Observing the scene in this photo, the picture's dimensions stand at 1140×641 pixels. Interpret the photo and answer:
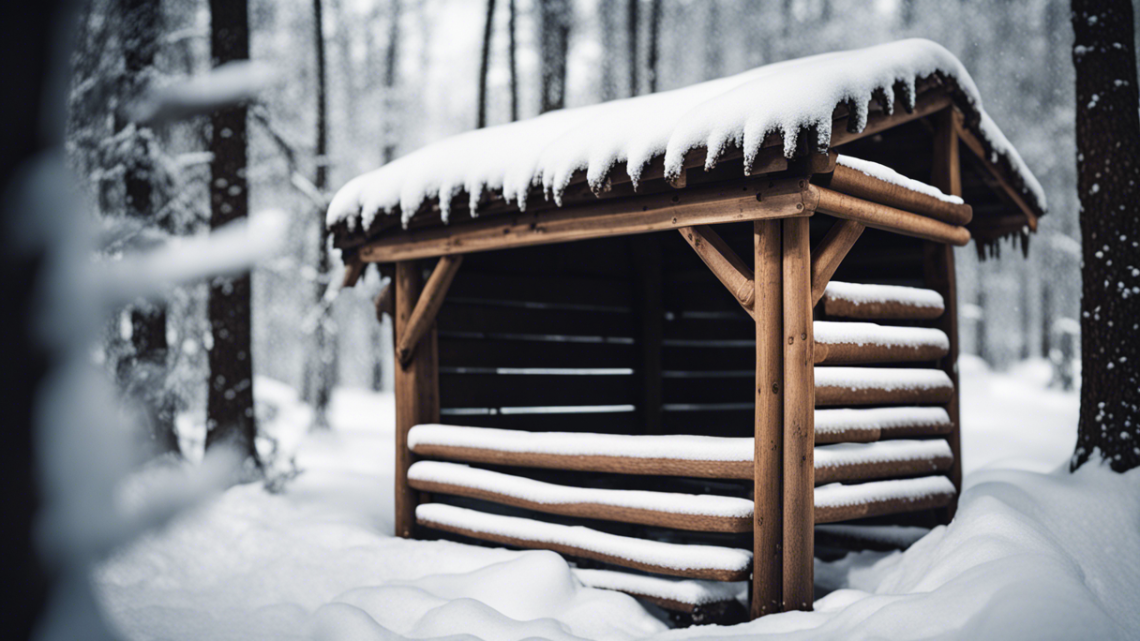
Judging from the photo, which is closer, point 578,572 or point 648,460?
point 648,460

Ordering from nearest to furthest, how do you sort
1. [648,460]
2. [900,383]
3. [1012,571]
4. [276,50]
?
[1012,571]
[648,460]
[900,383]
[276,50]

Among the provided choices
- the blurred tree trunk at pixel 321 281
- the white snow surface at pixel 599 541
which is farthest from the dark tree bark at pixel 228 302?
the blurred tree trunk at pixel 321 281

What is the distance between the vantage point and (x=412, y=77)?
61.9 feet

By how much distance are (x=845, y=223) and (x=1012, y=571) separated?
6.59 feet

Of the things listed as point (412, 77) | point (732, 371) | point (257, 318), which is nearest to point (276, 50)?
point (412, 77)

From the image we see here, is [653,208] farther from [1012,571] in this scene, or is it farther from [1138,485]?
[1138,485]

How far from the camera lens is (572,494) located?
5.12 metres

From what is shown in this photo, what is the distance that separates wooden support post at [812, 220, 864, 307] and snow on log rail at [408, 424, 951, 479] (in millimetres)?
1025

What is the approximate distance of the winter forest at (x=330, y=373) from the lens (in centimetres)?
79

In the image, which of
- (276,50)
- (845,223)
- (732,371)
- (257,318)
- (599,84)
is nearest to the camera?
(845,223)

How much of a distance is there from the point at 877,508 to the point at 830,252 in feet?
5.84

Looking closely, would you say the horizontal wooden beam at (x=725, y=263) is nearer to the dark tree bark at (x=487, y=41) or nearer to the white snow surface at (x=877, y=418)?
the white snow surface at (x=877, y=418)

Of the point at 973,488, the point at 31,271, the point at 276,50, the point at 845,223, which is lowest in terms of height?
the point at 973,488

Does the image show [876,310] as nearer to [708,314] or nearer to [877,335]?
[877,335]
